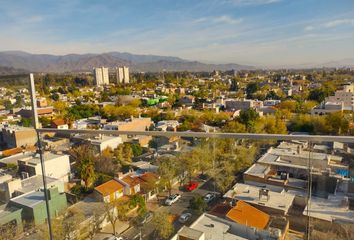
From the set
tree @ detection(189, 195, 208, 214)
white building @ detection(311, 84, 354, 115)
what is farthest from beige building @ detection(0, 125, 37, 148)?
white building @ detection(311, 84, 354, 115)

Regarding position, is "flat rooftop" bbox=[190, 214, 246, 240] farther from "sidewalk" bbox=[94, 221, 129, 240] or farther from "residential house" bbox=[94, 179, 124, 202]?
"residential house" bbox=[94, 179, 124, 202]

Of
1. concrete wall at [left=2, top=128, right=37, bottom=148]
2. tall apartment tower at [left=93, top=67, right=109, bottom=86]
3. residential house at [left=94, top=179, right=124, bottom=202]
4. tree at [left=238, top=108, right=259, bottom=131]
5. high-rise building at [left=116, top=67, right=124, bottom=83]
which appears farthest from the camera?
high-rise building at [left=116, top=67, right=124, bottom=83]

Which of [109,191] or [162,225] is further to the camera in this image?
[109,191]

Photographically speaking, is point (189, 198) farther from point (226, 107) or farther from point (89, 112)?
point (226, 107)

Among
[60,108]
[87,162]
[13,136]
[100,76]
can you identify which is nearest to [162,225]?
[87,162]

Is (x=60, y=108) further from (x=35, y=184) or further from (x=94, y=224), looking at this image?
(x=94, y=224)
